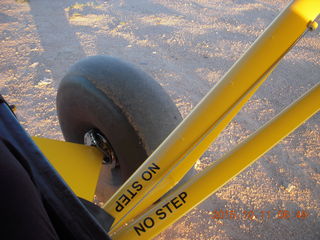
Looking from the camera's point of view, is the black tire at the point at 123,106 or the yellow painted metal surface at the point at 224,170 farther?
the black tire at the point at 123,106

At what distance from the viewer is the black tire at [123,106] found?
5.11 feet

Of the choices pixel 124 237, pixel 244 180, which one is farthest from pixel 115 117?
pixel 244 180

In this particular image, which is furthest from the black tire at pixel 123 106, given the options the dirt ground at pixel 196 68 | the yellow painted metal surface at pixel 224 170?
the dirt ground at pixel 196 68

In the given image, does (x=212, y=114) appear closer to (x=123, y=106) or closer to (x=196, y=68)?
(x=123, y=106)

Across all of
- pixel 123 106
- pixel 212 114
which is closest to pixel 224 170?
pixel 212 114

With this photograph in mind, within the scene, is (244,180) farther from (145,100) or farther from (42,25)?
(42,25)

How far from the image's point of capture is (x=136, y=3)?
505 cm

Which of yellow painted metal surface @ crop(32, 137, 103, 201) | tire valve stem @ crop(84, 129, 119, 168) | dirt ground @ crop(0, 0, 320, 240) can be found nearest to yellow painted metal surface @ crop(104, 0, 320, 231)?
yellow painted metal surface @ crop(32, 137, 103, 201)

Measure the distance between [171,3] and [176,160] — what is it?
4227 mm

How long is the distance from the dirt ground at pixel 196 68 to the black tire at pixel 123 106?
0.67 metres

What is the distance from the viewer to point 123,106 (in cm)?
157

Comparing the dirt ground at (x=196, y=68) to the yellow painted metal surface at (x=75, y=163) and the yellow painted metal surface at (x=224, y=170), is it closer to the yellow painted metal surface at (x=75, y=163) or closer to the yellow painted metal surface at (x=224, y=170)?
the yellow painted metal surface at (x=75, y=163)
